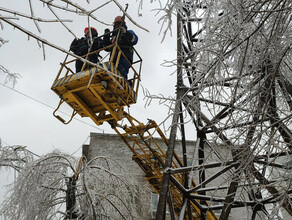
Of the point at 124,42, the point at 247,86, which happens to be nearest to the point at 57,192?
the point at 124,42

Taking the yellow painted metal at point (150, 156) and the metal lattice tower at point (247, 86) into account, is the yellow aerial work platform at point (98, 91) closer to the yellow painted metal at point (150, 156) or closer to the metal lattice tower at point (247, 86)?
the yellow painted metal at point (150, 156)

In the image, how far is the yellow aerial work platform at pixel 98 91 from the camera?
7.44m

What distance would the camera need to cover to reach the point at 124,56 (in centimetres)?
793

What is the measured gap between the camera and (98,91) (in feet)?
25.4

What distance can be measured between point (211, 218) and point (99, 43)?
626cm

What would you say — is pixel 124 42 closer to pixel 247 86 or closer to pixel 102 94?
pixel 102 94

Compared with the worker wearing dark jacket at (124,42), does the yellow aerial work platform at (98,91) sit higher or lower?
lower

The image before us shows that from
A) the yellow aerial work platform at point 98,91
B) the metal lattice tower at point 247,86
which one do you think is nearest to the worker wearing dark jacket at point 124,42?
the yellow aerial work platform at point 98,91

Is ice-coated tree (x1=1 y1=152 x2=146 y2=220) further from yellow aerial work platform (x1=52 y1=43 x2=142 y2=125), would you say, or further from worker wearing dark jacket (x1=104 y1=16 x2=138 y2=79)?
worker wearing dark jacket (x1=104 y1=16 x2=138 y2=79)

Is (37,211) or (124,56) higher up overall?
(124,56)

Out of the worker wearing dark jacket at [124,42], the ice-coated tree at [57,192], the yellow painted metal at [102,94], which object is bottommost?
the ice-coated tree at [57,192]

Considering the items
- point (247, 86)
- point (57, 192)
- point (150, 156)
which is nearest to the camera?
point (247, 86)

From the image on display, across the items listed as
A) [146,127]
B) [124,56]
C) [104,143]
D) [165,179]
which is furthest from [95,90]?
[104,143]

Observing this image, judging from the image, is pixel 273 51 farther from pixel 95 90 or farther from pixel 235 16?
pixel 95 90
